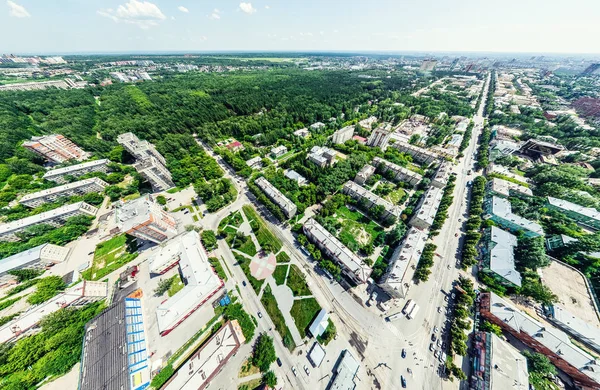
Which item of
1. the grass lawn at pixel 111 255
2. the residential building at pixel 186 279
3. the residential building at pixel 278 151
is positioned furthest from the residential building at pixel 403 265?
the grass lawn at pixel 111 255

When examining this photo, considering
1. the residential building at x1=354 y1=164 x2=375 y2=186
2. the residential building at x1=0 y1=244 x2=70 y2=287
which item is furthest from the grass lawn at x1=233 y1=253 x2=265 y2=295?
the residential building at x1=354 y1=164 x2=375 y2=186

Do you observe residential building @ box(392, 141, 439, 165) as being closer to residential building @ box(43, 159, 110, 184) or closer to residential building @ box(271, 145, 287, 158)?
residential building @ box(271, 145, 287, 158)

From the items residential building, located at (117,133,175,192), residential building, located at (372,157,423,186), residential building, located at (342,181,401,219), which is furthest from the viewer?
residential building, located at (372,157,423,186)

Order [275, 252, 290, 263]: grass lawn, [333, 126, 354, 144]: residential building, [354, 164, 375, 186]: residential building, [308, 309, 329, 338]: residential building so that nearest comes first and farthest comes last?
[308, 309, 329, 338]: residential building < [275, 252, 290, 263]: grass lawn < [354, 164, 375, 186]: residential building < [333, 126, 354, 144]: residential building

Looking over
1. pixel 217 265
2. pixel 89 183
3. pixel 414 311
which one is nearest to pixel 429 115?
pixel 414 311

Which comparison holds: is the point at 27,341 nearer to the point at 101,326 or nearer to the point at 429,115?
the point at 101,326

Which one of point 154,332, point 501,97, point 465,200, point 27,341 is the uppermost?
point 501,97

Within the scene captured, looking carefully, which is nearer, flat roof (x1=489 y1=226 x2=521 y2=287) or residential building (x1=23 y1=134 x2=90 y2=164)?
flat roof (x1=489 y1=226 x2=521 y2=287)

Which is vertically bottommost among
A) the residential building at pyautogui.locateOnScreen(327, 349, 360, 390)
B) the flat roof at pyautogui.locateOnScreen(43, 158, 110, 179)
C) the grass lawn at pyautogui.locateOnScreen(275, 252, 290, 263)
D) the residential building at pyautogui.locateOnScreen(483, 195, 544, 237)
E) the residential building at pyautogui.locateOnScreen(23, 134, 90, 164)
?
the residential building at pyautogui.locateOnScreen(327, 349, 360, 390)

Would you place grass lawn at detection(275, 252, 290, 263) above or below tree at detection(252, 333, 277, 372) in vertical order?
above
